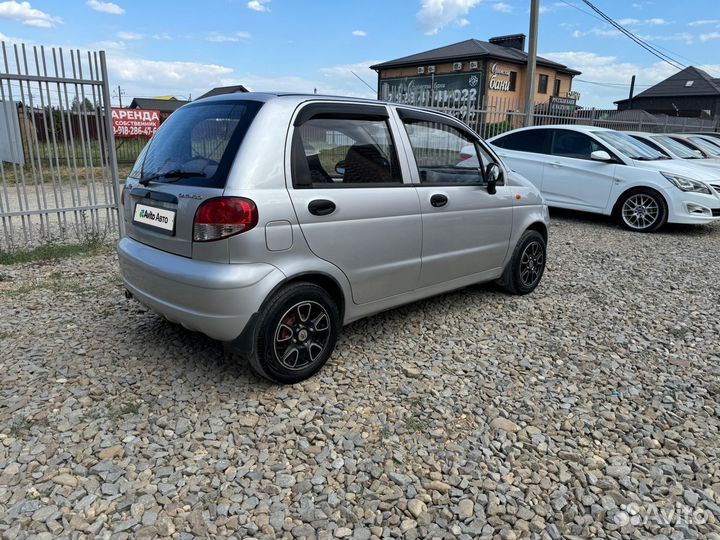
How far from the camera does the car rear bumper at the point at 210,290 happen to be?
277cm

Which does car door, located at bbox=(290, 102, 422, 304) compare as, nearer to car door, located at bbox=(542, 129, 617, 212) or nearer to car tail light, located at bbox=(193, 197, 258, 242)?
car tail light, located at bbox=(193, 197, 258, 242)

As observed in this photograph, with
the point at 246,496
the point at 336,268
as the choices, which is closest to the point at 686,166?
the point at 336,268

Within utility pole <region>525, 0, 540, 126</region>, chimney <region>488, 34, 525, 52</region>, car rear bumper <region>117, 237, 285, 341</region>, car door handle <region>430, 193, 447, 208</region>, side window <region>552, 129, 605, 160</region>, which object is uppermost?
chimney <region>488, 34, 525, 52</region>

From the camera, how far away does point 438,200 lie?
3.83 metres

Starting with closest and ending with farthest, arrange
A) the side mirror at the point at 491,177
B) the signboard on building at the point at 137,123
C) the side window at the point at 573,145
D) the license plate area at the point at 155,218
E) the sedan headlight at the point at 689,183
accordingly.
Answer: the license plate area at the point at 155,218 → the side mirror at the point at 491,177 → the sedan headlight at the point at 689,183 → the side window at the point at 573,145 → the signboard on building at the point at 137,123

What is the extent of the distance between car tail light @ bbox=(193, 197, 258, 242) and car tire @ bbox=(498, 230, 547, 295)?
283cm

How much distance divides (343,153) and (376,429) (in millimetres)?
1776

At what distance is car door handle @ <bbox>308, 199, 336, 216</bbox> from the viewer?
302cm

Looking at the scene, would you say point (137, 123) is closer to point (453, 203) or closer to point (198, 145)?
point (198, 145)

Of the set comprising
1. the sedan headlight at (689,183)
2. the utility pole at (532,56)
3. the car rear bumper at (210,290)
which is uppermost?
the utility pole at (532,56)

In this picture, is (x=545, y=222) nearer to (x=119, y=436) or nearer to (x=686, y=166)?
(x=119, y=436)

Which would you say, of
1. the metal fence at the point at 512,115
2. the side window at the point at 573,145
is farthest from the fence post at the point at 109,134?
the side window at the point at 573,145

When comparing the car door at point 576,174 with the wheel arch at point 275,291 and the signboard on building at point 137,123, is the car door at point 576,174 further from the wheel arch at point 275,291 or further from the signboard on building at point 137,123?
the signboard on building at point 137,123

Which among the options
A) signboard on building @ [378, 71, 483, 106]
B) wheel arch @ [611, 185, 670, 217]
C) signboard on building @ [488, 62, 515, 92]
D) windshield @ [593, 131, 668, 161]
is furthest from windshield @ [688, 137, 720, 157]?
signboard on building @ [488, 62, 515, 92]
